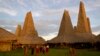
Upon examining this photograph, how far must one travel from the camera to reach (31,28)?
7375 centimetres

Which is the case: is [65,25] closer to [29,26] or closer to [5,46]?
[29,26]

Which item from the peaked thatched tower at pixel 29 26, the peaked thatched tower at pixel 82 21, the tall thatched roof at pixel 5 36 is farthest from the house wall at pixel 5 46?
the peaked thatched tower at pixel 82 21

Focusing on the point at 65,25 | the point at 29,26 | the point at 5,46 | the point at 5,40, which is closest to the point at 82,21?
the point at 65,25

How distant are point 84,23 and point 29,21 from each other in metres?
16.0

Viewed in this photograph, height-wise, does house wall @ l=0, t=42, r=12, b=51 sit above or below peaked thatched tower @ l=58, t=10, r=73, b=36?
below

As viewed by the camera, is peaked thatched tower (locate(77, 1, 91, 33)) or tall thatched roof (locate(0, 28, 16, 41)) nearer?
tall thatched roof (locate(0, 28, 16, 41))

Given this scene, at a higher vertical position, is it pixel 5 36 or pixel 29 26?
pixel 29 26

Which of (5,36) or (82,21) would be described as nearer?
(5,36)

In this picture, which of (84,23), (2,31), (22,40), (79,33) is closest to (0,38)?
(2,31)

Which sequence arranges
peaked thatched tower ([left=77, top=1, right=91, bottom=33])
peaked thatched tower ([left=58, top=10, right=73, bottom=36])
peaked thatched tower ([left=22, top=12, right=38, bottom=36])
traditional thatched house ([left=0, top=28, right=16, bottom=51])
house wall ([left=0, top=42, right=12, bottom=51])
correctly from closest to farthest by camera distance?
1. traditional thatched house ([left=0, top=28, right=16, bottom=51])
2. house wall ([left=0, top=42, right=12, bottom=51])
3. peaked thatched tower ([left=58, top=10, right=73, bottom=36])
4. peaked thatched tower ([left=77, top=1, right=91, bottom=33])
5. peaked thatched tower ([left=22, top=12, right=38, bottom=36])

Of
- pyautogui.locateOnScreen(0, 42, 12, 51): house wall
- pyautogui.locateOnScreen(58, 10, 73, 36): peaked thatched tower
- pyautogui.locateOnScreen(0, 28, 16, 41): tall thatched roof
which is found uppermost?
pyautogui.locateOnScreen(58, 10, 73, 36): peaked thatched tower

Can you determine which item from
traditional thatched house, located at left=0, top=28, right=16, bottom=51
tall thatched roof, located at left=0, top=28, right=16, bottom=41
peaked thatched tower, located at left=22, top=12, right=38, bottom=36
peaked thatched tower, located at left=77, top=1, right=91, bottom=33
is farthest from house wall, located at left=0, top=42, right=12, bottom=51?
peaked thatched tower, located at left=77, top=1, right=91, bottom=33

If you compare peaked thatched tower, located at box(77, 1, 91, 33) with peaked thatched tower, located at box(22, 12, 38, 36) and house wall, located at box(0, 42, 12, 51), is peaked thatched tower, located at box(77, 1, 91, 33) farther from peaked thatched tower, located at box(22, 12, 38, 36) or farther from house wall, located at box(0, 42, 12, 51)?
house wall, located at box(0, 42, 12, 51)

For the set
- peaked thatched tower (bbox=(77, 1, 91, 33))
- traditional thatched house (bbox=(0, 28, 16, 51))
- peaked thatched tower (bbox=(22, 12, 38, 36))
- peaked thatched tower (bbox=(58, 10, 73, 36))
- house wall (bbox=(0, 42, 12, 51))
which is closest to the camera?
traditional thatched house (bbox=(0, 28, 16, 51))
